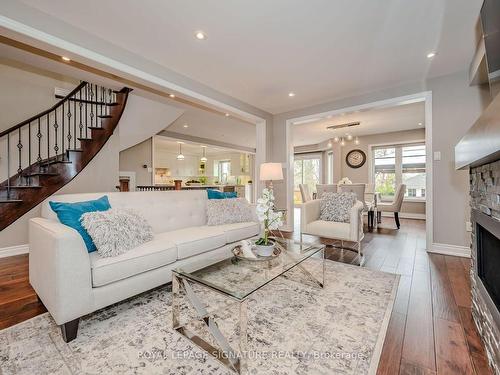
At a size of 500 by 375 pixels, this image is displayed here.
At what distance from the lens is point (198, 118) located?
18.5 ft

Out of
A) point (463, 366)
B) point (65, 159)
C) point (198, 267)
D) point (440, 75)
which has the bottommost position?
point (463, 366)

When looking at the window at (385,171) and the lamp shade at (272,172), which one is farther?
the window at (385,171)

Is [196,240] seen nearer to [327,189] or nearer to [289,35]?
[289,35]

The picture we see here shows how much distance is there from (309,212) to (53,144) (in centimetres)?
432

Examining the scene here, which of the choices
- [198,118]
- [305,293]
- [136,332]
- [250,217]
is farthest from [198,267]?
[198,118]

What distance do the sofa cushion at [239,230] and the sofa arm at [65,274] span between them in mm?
1371

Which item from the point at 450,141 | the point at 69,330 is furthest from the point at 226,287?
the point at 450,141

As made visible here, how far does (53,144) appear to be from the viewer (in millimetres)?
3932

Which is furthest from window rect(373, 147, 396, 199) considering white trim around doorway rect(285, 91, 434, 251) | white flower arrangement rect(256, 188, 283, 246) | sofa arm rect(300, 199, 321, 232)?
Answer: white flower arrangement rect(256, 188, 283, 246)

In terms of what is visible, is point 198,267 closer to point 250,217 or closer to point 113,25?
point 250,217

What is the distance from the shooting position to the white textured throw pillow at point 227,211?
9.53 feet

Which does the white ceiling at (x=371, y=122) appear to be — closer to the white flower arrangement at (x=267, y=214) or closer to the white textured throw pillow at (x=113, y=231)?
the white flower arrangement at (x=267, y=214)

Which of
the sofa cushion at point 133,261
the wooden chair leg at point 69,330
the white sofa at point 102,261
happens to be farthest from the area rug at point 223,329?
the sofa cushion at point 133,261

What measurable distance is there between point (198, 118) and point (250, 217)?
136 inches
